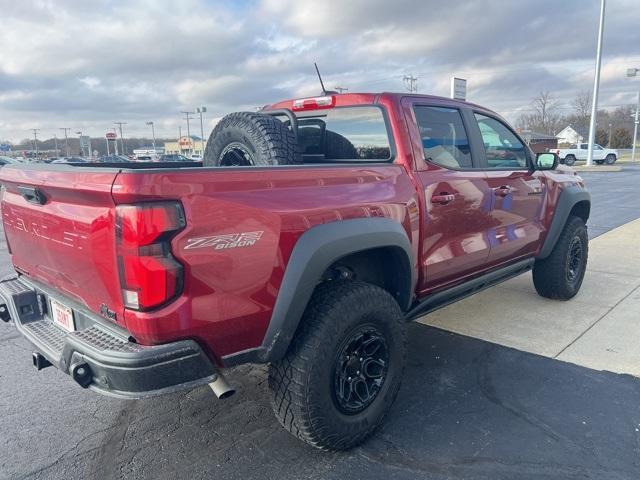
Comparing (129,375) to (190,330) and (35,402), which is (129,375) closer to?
(190,330)

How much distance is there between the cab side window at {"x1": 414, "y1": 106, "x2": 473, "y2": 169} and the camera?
3338mm

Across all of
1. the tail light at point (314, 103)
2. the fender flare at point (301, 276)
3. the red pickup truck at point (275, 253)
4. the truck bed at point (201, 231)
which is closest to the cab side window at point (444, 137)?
the red pickup truck at point (275, 253)

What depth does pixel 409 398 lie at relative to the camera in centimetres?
322

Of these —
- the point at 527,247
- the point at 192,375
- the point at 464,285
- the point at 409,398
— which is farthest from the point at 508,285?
the point at 192,375

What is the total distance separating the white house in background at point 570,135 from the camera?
70863 millimetres

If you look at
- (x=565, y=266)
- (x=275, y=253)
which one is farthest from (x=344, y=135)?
(x=565, y=266)

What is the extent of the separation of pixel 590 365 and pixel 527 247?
1.15 metres

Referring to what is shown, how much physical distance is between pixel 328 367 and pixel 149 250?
104cm

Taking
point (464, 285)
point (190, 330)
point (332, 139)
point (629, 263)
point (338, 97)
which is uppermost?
point (338, 97)

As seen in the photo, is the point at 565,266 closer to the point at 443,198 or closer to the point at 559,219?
the point at 559,219

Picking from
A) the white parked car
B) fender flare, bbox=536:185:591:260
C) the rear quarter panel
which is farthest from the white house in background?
the rear quarter panel

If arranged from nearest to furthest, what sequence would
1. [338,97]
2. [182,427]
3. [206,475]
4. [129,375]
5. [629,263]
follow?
[129,375]
[206,475]
[182,427]
[338,97]
[629,263]

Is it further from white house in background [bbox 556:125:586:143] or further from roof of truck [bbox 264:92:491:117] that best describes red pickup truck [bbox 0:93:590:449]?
white house in background [bbox 556:125:586:143]

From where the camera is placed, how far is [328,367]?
2.44m
